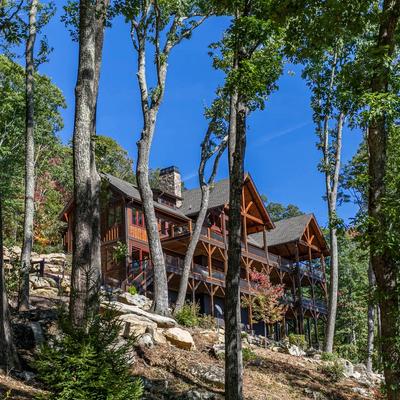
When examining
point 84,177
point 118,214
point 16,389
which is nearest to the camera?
point 16,389

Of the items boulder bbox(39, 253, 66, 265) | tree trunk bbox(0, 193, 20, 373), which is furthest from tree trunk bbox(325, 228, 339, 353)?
tree trunk bbox(0, 193, 20, 373)

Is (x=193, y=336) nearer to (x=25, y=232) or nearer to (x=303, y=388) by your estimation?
(x=303, y=388)

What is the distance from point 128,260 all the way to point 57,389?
21546 mm

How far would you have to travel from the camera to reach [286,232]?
38531 mm

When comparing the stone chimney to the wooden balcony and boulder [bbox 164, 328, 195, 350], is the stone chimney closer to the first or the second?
the wooden balcony

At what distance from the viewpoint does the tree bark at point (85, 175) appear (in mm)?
9695

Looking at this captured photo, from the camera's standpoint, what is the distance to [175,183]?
34.8 metres

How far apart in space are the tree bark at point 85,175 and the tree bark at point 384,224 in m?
4.42

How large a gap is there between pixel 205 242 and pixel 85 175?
20467 millimetres

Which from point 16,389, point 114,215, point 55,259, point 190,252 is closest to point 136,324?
point 16,389

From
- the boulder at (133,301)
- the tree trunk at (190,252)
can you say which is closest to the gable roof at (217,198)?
the tree trunk at (190,252)

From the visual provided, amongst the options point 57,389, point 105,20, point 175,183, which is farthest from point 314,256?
point 57,389

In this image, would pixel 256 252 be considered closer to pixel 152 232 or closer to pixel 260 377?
pixel 152 232

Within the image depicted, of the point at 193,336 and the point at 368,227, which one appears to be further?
the point at 193,336
